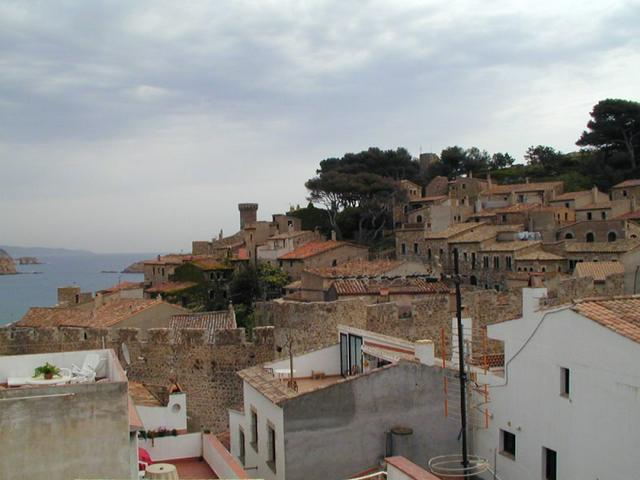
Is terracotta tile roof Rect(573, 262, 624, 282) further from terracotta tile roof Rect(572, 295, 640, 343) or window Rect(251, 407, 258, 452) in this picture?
window Rect(251, 407, 258, 452)

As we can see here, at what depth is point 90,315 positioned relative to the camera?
27.0 metres

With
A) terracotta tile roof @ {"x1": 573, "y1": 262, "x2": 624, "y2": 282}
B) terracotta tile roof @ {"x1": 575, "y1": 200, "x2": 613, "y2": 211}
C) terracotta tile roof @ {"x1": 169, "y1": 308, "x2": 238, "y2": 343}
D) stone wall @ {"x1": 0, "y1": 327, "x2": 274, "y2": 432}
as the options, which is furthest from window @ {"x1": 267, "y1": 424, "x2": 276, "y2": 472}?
terracotta tile roof @ {"x1": 575, "y1": 200, "x2": 613, "y2": 211}

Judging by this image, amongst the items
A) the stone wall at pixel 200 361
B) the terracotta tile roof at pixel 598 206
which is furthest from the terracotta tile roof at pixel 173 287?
the terracotta tile roof at pixel 598 206

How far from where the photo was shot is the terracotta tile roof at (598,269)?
30788 millimetres

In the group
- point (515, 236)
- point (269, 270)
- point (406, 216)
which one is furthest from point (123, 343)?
point (406, 216)

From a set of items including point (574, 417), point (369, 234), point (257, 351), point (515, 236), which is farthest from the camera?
point (369, 234)

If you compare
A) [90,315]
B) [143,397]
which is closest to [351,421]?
[143,397]

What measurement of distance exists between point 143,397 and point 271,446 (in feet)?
13.7

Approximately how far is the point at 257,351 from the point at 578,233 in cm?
3008

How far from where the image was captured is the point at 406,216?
53562mm

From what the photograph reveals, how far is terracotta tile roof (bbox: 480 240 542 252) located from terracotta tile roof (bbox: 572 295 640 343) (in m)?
27.2

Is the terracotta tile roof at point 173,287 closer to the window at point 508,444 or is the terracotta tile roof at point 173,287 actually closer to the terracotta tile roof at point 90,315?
the terracotta tile roof at point 90,315

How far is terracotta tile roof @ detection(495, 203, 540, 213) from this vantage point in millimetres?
46097

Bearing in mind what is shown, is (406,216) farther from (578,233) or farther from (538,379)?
(538,379)
